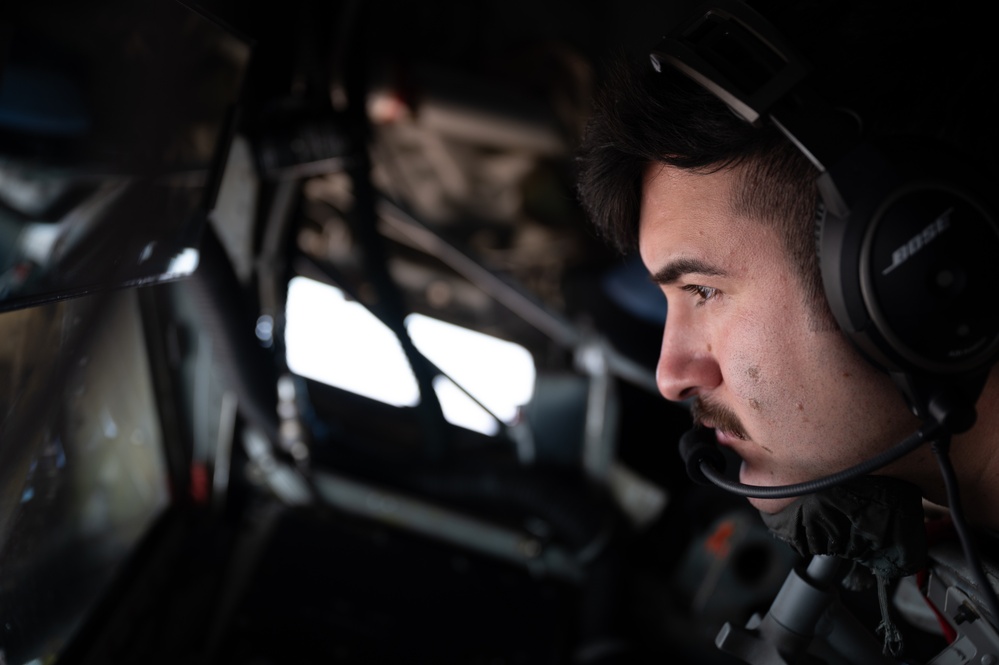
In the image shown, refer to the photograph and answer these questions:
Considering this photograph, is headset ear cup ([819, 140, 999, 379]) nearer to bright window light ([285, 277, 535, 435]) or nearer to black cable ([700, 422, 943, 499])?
black cable ([700, 422, 943, 499])

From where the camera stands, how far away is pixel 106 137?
626mm

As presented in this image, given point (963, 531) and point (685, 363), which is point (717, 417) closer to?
point (685, 363)

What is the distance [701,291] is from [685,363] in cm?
8

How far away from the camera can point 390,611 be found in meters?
1.30

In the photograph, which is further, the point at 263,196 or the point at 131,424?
the point at 263,196

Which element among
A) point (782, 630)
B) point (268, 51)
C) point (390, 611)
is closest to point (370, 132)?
point (268, 51)

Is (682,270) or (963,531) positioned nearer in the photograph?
(963,531)

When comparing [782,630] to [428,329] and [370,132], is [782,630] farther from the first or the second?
[428,329]

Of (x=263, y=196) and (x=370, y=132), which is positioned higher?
(x=370, y=132)

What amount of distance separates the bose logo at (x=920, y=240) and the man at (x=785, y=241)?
0.30ft

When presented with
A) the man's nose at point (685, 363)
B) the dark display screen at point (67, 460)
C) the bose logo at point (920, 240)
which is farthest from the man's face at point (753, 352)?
the dark display screen at point (67, 460)

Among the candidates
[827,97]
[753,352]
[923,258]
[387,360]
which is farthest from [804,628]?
[387,360]

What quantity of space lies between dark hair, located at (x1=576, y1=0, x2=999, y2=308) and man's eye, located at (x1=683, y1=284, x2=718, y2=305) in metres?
0.10

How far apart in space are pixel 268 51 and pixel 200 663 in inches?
37.6
